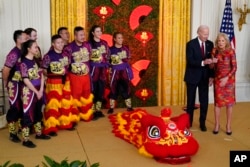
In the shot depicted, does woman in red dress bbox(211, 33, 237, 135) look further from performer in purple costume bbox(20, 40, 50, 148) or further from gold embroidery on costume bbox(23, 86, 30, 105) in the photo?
gold embroidery on costume bbox(23, 86, 30, 105)

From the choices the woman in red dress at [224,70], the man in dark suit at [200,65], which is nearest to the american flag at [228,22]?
the man in dark suit at [200,65]

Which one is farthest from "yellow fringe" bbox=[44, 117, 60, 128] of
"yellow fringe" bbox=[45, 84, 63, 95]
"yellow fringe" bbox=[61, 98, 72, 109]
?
"yellow fringe" bbox=[45, 84, 63, 95]

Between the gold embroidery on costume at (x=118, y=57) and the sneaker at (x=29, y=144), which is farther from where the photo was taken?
the gold embroidery on costume at (x=118, y=57)

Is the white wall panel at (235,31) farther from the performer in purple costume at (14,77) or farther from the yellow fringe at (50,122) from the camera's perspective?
the performer in purple costume at (14,77)

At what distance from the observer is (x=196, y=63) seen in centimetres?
484

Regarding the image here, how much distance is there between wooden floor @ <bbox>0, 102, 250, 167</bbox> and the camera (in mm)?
4086

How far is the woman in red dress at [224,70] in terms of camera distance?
4.67m

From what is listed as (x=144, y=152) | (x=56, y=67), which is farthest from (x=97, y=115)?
(x=144, y=152)

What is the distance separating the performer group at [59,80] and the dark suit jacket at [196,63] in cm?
112

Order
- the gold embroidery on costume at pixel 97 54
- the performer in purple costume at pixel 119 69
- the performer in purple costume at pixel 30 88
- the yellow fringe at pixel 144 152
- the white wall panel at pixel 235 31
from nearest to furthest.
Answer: the yellow fringe at pixel 144 152, the performer in purple costume at pixel 30 88, the gold embroidery on costume at pixel 97 54, the performer in purple costume at pixel 119 69, the white wall panel at pixel 235 31

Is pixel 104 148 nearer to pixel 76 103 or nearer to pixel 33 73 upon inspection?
pixel 76 103

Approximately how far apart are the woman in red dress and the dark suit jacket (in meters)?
0.12

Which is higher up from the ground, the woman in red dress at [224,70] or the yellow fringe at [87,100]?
the woman in red dress at [224,70]

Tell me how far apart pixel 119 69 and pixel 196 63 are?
1302mm
